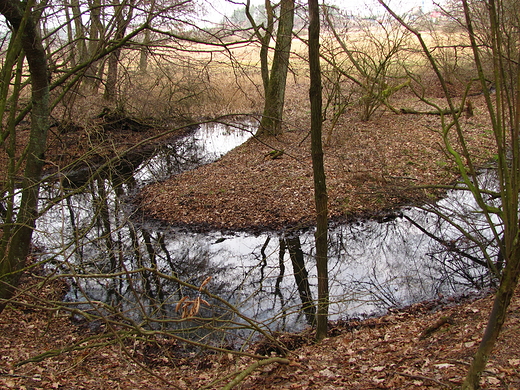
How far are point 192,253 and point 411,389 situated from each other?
21.1 feet

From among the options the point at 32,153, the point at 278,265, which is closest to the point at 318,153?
the point at 32,153

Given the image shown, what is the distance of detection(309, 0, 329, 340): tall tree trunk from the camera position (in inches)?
171

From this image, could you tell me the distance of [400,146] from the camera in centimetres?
1342

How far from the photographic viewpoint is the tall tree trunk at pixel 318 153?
14.2ft

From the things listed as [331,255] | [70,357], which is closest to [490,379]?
[70,357]

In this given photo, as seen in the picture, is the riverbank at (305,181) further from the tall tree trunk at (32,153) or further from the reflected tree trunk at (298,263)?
the tall tree trunk at (32,153)

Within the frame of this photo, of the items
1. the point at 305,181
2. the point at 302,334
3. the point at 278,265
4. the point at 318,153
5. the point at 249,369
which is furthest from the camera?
the point at 305,181

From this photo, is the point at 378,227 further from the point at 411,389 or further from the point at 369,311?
the point at 411,389

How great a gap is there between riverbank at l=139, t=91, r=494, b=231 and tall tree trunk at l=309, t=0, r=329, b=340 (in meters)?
3.54

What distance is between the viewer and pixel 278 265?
8250 mm

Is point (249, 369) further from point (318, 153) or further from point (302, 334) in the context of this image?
point (318, 153)

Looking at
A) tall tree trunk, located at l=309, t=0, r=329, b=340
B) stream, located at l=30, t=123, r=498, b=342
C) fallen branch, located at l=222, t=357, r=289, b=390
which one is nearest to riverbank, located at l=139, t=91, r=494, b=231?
stream, located at l=30, t=123, r=498, b=342

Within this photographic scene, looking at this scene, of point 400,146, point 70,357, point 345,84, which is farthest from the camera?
point 345,84

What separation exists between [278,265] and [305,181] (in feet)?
12.2
